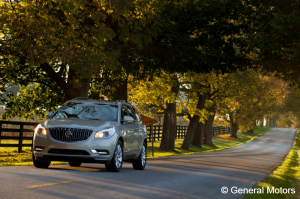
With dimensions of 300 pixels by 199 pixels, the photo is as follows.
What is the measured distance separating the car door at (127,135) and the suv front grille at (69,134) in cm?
151

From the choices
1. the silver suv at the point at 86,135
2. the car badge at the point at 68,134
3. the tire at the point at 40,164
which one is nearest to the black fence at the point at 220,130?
the silver suv at the point at 86,135

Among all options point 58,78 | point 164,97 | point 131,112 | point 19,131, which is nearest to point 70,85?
point 58,78

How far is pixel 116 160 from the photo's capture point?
11.9m

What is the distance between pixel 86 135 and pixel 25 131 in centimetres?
1229

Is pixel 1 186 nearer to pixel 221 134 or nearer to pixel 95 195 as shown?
pixel 95 195

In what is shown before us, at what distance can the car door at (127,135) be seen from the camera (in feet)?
40.8

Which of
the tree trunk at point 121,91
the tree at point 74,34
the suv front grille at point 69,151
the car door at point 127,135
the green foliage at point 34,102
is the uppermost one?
the tree at point 74,34

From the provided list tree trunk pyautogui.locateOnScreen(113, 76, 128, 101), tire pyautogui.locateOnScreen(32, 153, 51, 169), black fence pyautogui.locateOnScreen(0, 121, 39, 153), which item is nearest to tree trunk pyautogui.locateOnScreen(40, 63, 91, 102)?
black fence pyautogui.locateOnScreen(0, 121, 39, 153)

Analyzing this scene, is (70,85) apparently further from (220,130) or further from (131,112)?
(220,130)

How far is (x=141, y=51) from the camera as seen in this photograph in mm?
21359

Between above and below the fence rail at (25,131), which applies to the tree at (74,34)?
above

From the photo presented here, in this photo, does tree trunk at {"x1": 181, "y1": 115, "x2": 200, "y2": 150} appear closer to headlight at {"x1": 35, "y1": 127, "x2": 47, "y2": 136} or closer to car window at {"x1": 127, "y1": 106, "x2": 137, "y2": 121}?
car window at {"x1": 127, "y1": 106, "x2": 137, "y2": 121}

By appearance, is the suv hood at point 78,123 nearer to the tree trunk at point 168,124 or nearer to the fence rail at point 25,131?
the fence rail at point 25,131

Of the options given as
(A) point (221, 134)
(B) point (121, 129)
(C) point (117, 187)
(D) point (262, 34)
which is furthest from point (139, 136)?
(A) point (221, 134)
